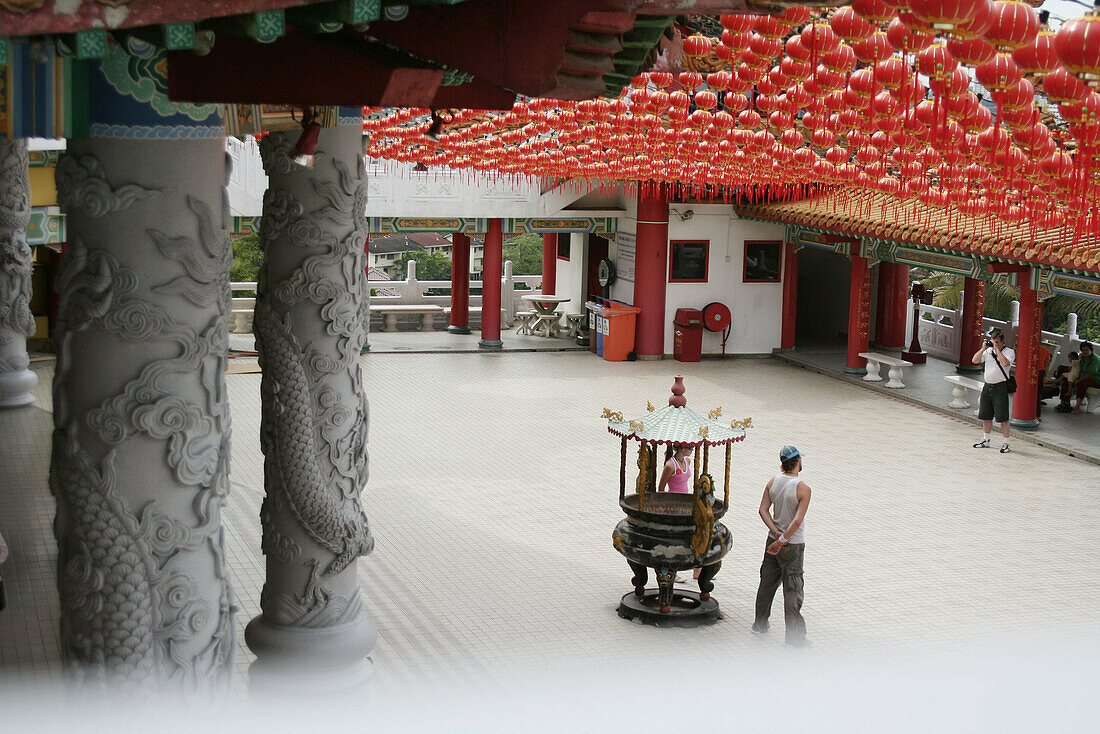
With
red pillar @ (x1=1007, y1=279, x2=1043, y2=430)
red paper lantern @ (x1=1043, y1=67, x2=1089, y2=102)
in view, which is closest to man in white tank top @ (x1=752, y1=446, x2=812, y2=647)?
red paper lantern @ (x1=1043, y1=67, x2=1089, y2=102)

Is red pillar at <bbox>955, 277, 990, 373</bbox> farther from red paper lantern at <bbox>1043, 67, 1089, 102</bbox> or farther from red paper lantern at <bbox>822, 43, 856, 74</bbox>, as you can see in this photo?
red paper lantern at <bbox>1043, 67, 1089, 102</bbox>

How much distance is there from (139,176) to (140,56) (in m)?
0.40

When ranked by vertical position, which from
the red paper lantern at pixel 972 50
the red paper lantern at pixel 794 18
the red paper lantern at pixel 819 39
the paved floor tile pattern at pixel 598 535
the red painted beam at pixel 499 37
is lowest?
the paved floor tile pattern at pixel 598 535

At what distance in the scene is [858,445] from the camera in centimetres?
1591

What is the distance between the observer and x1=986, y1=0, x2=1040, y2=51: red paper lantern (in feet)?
13.5

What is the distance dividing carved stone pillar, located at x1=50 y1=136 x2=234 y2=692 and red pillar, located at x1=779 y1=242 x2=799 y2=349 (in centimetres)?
1956

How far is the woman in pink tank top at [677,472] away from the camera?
9625 mm

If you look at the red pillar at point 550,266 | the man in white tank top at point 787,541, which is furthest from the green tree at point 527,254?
the man in white tank top at point 787,541

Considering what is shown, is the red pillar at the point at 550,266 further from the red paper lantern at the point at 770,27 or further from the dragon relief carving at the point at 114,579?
the dragon relief carving at the point at 114,579

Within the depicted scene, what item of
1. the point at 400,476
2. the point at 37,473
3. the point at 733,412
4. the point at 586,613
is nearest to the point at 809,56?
the point at 586,613

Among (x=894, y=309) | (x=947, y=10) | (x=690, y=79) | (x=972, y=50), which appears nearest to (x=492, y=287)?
(x=894, y=309)

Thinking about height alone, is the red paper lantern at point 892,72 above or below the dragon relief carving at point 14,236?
above

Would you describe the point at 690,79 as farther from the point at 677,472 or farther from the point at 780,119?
the point at 677,472

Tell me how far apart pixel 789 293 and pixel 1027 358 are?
7059 millimetres
